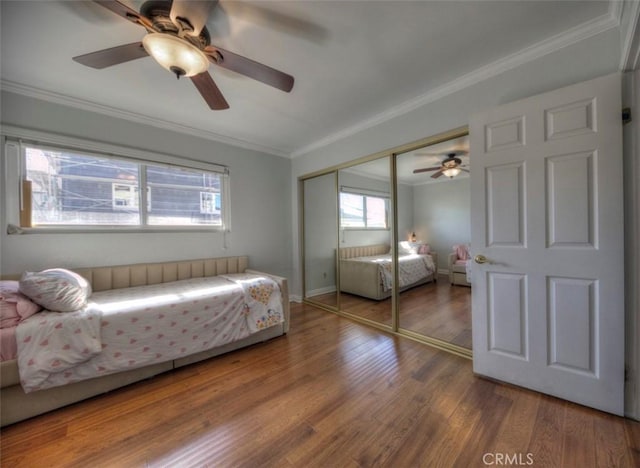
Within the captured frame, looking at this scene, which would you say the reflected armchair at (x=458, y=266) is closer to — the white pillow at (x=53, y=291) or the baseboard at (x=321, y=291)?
the baseboard at (x=321, y=291)

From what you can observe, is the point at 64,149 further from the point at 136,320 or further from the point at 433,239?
the point at 433,239

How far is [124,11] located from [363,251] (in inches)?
147

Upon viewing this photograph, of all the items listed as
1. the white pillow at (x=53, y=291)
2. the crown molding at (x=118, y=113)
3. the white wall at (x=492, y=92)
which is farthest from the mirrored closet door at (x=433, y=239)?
the white pillow at (x=53, y=291)

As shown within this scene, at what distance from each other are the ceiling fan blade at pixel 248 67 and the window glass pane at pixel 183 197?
1.93 meters

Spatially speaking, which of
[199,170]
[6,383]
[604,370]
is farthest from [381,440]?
[199,170]

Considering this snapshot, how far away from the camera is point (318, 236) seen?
13.6 ft

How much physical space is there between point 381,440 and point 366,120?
3047 mm

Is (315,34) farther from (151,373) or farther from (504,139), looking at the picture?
(151,373)

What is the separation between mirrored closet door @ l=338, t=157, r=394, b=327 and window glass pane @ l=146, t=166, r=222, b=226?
73.0 inches

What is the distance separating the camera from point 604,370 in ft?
4.97

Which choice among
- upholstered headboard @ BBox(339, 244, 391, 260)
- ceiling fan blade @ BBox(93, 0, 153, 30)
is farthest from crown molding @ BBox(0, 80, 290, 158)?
upholstered headboard @ BBox(339, 244, 391, 260)

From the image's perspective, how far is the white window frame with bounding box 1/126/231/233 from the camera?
7.20 feet

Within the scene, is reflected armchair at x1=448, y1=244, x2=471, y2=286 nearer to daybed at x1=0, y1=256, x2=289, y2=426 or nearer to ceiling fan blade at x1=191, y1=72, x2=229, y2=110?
daybed at x1=0, y1=256, x2=289, y2=426

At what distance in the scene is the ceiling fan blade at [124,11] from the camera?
1161 mm
